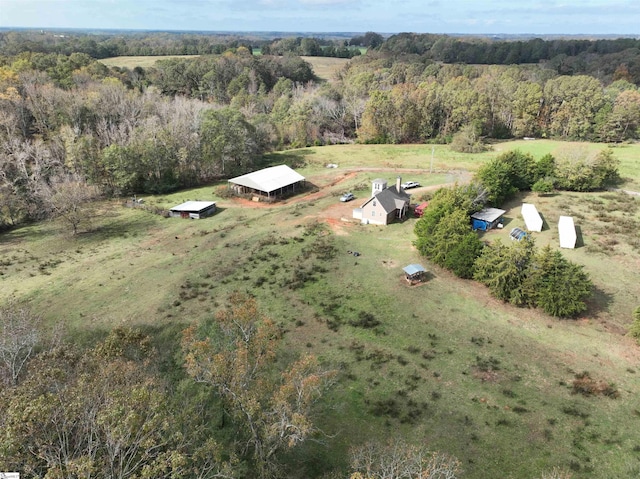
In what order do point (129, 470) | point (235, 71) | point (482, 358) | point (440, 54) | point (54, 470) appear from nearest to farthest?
point (54, 470), point (129, 470), point (482, 358), point (235, 71), point (440, 54)

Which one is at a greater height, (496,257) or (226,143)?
(226,143)

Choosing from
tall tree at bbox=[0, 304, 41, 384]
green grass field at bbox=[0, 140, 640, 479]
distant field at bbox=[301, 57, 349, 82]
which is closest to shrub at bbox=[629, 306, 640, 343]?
green grass field at bbox=[0, 140, 640, 479]

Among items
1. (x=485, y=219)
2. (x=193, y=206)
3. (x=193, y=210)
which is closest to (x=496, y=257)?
(x=485, y=219)

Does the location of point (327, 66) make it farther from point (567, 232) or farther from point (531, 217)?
point (567, 232)

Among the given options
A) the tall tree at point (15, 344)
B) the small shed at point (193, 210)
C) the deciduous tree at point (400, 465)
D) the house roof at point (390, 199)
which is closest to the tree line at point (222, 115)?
→ the small shed at point (193, 210)

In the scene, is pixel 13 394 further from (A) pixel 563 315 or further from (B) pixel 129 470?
(A) pixel 563 315

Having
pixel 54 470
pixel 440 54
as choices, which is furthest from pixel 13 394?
pixel 440 54

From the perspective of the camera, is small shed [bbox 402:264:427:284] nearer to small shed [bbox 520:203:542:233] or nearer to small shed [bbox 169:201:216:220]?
small shed [bbox 520:203:542:233]
